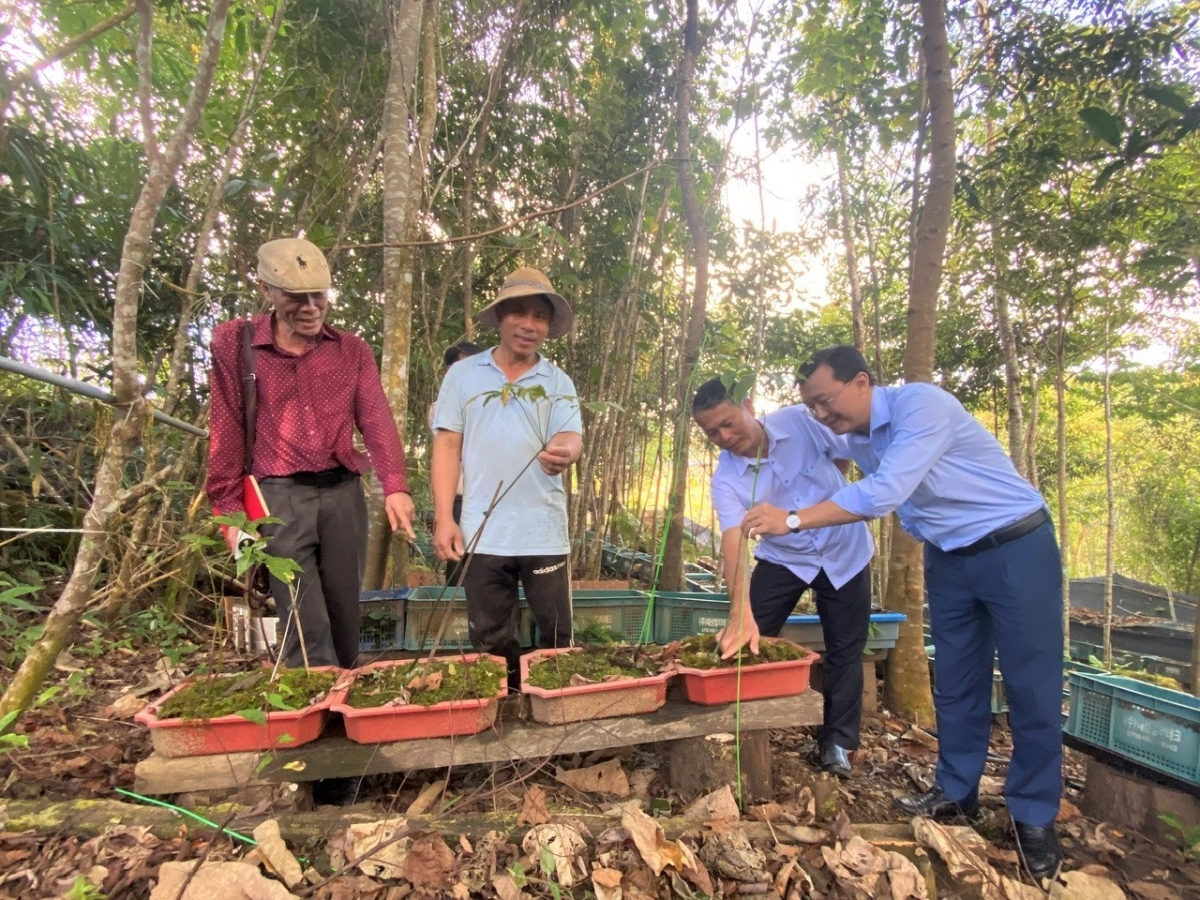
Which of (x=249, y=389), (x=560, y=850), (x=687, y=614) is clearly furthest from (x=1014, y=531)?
(x=249, y=389)

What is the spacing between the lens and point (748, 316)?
19.1ft

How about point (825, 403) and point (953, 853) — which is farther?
point (825, 403)

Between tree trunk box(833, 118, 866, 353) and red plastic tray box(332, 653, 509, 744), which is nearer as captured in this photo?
red plastic tray box(332, 653, 509, 744)

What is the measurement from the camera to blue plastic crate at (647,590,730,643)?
3.17 m

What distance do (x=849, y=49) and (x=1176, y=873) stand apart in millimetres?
3817

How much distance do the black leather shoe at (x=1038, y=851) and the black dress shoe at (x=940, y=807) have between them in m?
0.20

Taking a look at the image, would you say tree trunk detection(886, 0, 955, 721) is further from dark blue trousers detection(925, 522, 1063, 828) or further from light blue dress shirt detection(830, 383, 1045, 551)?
dark blue trousers detection(925, 522, 1063, 828)

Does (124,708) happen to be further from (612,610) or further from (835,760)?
(835,760)

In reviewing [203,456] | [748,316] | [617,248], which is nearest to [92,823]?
[203,456]

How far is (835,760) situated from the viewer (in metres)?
2.24

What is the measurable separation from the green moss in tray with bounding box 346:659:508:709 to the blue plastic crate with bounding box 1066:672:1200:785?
6.85ft

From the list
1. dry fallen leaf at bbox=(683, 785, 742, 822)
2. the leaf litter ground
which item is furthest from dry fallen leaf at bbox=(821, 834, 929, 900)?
dry fallen leaf at bbox=(683, 785, 742, 822)

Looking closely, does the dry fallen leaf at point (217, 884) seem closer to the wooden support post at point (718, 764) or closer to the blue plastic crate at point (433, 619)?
the wooden support post at point (718, 764)

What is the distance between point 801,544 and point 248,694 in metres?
1.84
